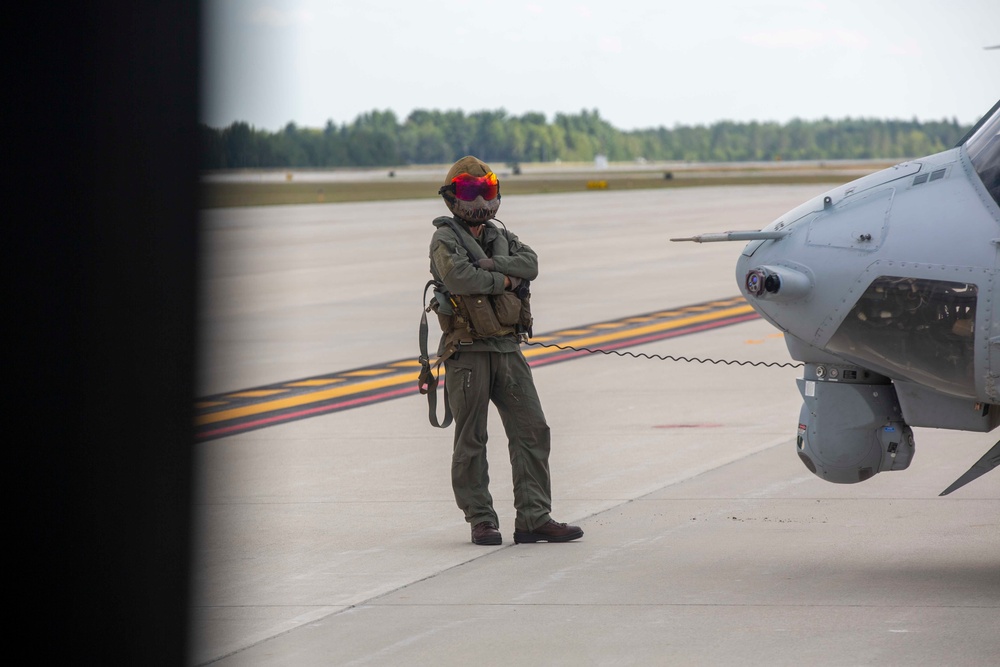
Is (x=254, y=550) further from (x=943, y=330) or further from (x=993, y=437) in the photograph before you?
(x=993, y=437)

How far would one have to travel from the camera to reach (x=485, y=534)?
23.6ft

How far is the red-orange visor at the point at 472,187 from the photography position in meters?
7.25

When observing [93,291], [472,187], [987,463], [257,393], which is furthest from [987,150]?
[257,393]

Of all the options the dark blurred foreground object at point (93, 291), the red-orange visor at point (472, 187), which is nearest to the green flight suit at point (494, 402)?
the red-orange visor at point (472, 187)

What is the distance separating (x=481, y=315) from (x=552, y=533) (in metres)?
1.22

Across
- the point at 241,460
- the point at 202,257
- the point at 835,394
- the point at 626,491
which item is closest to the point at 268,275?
the point at 241,460

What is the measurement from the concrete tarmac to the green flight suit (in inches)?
10.3

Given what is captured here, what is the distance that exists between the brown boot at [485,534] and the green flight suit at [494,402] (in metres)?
0.04

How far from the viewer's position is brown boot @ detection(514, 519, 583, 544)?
722cm

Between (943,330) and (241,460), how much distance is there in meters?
5.54

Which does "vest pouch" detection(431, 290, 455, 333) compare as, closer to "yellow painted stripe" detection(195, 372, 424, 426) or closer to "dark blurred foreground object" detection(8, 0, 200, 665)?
"dark blurred foreground object" detection(8, 0, 200, 665)

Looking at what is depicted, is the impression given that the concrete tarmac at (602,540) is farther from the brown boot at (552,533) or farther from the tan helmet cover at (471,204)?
the tan helmet cover at (471,204)

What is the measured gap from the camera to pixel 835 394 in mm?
6430

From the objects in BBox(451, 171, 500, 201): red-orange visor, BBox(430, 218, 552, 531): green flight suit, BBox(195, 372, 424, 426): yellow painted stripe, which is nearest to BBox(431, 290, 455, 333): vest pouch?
BBox(430, 218, 552, 531): green flight suit
